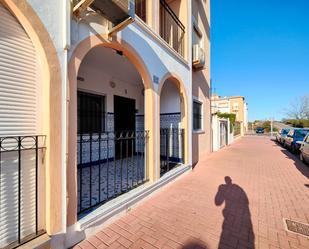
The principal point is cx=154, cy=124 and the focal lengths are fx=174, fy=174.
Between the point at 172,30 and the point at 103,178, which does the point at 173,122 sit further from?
the point at 103,178

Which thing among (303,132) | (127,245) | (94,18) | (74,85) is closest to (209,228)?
(127,245)

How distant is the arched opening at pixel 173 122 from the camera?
649 centimetres

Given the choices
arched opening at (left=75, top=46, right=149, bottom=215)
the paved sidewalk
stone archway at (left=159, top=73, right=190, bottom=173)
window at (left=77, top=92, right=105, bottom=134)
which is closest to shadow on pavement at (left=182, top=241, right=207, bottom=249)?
the paved sidewalk

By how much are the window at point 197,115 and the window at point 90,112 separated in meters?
4.20

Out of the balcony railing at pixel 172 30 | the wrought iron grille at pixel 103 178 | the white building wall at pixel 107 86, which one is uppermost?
the balcony railing at pixel 172 30

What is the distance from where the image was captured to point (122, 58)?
5.25 m

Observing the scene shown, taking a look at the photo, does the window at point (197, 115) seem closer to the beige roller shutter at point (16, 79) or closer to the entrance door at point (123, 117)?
the entrance door at point (123, 117)

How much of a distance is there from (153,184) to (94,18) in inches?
143

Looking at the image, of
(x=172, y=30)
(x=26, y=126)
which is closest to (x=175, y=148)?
(x=172, y=30)

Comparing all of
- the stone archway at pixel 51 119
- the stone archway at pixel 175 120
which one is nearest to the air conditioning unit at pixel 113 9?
the stone archway at pixel 51 119

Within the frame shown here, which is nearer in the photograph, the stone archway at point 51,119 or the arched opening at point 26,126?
the arched opening at point 26,126

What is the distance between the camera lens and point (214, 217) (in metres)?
3.37

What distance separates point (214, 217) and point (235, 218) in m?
0.39

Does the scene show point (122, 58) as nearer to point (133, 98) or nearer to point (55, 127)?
point (133, 98)
